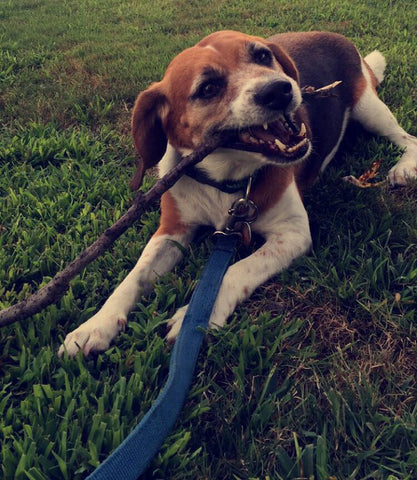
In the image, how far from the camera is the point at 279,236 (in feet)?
8.47

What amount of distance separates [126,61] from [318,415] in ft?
15.7

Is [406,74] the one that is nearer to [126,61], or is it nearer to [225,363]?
[126,61]

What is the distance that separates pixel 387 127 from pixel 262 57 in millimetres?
1410

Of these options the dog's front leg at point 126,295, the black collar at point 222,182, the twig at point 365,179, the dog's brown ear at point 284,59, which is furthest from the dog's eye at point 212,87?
the twig at point 365,179

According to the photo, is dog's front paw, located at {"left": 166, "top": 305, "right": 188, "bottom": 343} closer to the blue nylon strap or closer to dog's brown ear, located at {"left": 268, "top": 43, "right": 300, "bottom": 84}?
the blue nylon strap

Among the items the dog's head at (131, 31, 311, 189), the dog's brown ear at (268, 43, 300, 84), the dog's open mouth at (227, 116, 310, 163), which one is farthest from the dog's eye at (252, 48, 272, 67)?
the dog's open mouth at (227, 116, 310, 163)

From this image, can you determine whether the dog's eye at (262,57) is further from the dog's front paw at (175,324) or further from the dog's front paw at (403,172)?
the dog's front paw at (175,324)

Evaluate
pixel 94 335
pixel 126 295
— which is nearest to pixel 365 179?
pixel 126 295

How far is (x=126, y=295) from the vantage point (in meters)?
2.35

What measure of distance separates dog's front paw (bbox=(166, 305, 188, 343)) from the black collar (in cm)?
71

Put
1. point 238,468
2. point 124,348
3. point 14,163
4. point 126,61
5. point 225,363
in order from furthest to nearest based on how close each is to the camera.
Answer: point 126,61 < point 14,163 < point 124,348 < point 225,363 < point 238,468

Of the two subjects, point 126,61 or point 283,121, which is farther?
point 126,61

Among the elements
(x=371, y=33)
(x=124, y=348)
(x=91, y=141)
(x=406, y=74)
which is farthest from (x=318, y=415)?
(x=371, y=33)

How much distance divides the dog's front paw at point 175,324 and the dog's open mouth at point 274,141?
0.82 meters
